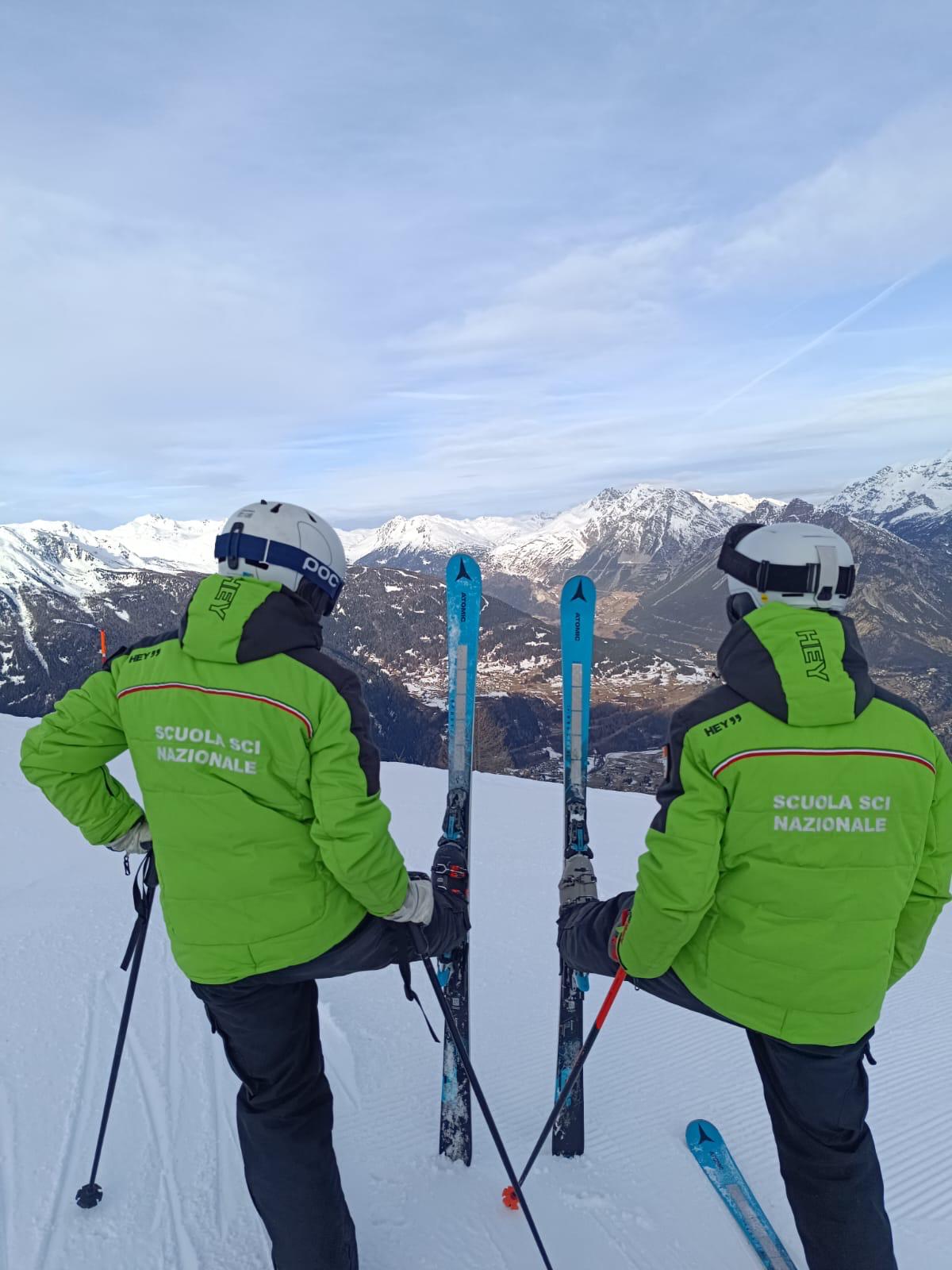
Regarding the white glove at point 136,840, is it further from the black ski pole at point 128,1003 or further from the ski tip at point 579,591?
the ski tip at point 579,591

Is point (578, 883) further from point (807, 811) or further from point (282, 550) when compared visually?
point (282, 550)

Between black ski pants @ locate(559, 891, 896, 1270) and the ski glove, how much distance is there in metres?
1.00

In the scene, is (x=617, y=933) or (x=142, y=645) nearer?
(x=142, y=645)

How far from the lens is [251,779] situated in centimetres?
245

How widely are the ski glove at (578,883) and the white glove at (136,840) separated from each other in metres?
1.90

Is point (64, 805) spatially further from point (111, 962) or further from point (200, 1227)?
point (111, 962)

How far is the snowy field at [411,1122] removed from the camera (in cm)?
323

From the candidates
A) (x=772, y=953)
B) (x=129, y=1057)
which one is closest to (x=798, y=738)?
(x=772, y=953)

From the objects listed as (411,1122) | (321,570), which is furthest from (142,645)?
(411,1122)

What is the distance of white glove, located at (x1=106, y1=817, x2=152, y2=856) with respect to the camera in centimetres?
320

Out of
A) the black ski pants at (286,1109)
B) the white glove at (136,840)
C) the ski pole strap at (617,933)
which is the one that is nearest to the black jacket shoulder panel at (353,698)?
the black ski pants at (286,1109)

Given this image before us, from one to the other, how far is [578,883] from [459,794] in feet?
2.88

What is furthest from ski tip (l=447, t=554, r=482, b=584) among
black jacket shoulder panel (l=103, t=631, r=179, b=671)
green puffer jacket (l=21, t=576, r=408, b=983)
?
black jacket shoulder panel (l=103, t=631, r=179, b=671)

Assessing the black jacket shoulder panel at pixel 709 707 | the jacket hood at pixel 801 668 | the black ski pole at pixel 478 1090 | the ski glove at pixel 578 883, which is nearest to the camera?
the jacket hood at pixel 801 668
